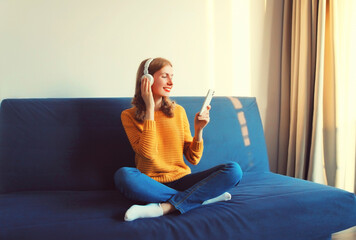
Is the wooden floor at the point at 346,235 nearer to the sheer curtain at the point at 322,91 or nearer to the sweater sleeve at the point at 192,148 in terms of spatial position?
the sheer curtain at the point at 322,91

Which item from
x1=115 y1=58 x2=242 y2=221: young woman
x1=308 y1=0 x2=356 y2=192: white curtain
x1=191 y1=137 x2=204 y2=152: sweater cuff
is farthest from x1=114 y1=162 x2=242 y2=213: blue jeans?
x1=308 y1=0 x2=356 y2=192: white curtain

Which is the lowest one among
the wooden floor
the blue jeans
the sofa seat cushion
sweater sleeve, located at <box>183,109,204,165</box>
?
the wooden floor

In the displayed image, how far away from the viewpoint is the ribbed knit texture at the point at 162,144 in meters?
1.57

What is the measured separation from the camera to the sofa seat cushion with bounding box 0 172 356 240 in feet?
4.12

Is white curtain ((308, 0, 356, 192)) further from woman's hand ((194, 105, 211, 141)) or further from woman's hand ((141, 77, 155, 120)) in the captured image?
woman's hand ((141, 77, 155, 120))

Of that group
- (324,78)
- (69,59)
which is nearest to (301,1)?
(324,78)

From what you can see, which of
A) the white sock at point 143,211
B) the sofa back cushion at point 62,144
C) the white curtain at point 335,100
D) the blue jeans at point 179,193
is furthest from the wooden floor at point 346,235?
the white sock at point 143,211

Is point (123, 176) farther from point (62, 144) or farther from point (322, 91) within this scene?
point (322, 91)

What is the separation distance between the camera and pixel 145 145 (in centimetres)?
156

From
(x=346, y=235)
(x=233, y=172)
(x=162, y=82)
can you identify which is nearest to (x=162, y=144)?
(x=162, y=82)

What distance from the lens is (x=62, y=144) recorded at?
1892 mm

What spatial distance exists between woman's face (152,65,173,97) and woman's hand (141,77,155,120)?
0.30 ft

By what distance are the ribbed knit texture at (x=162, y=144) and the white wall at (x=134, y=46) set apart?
0.68 m

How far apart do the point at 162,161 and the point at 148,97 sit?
0.33 metres
